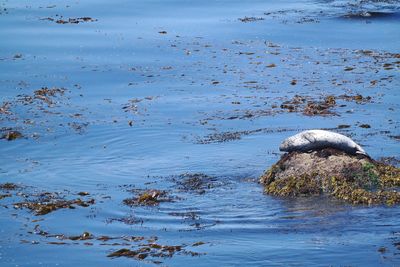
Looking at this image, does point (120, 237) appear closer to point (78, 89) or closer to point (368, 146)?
point (368, 146)

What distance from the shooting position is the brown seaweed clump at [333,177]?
11102mm

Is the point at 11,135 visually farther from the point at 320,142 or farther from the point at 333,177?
the point at 333,177

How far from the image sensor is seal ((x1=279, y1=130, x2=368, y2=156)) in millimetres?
11781

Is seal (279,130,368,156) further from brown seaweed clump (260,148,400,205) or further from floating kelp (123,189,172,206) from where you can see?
floating kelp (123,189,172,206)

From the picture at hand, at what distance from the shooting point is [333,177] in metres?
11.3

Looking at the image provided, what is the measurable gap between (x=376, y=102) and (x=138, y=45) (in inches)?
263

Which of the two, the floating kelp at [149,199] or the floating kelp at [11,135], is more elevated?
the floating kelp at [11,135]

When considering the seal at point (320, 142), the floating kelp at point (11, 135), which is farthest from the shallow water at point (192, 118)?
the seal at point (320, 142)

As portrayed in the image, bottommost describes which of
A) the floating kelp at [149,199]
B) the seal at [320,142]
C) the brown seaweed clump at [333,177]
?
the floating kelp at [149,199]

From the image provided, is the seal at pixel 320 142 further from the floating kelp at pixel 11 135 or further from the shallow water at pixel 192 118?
the floating kelp at pixel 11 135

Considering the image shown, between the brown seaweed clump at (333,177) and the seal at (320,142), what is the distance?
0.08 meters

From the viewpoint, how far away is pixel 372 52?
19953 millimetres

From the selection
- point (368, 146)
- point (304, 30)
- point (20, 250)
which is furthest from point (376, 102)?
point (20, 250)

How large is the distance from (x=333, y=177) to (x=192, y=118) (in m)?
4.59
